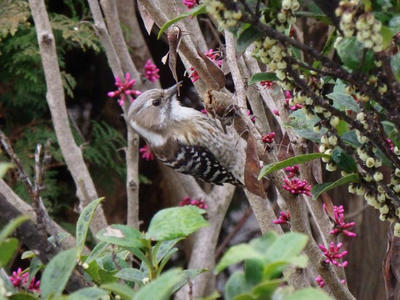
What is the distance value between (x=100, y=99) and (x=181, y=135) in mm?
1470

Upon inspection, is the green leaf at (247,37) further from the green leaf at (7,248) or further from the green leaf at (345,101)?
the green leaf at (7,248)

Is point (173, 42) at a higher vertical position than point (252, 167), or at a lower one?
higher

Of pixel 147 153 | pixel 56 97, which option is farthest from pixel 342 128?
pixel 147 153

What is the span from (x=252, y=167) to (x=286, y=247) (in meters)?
0.98

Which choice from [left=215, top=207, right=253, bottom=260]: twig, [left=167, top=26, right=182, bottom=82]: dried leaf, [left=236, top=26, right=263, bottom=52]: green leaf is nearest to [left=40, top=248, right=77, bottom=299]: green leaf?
[left=236, top=26, right=263, bottom=52]: green leaf

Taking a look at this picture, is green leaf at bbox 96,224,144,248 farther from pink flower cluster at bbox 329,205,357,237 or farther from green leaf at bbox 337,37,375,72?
pink flower cluster at bbox 329,205,357,237

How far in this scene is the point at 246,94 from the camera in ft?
7.52

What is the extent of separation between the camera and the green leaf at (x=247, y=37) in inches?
45.3

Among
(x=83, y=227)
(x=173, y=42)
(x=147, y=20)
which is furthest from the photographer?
(x=147, y=20)

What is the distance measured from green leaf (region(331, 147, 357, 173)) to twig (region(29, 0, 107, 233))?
1761 millimetres

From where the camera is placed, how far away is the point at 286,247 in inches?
32.5

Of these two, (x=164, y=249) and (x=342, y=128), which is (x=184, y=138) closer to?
(x=342, y=128)

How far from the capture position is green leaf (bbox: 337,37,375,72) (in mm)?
1028

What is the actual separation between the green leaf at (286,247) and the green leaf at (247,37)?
404 millimetres
